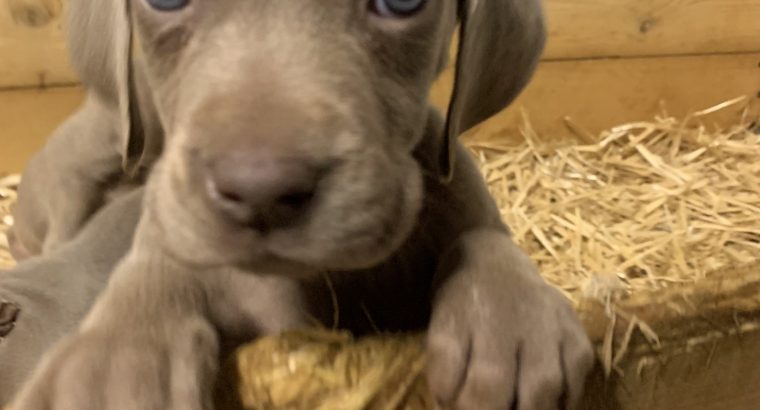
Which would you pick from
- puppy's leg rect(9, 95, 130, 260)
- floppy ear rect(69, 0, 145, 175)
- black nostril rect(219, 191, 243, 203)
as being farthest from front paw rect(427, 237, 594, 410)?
puppy's leg rect(9, 95, 130, 260)

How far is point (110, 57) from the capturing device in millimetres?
1688

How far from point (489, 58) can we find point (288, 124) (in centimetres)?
59

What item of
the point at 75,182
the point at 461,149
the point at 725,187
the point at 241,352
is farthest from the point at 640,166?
the point at 241,352

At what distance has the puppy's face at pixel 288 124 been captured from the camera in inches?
43.1

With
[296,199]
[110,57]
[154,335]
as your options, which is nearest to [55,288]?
[110,57]

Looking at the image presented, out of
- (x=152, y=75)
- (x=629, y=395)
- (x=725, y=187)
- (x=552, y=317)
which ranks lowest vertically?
(x=725, y=187)

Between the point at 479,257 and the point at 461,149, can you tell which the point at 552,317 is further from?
the point at 461,149

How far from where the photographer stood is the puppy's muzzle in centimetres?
105

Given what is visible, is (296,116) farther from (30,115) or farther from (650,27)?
(650,27)

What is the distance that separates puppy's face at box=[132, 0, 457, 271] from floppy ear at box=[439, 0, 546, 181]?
8 cm

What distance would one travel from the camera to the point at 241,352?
126cm

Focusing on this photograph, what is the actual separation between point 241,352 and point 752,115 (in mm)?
2573

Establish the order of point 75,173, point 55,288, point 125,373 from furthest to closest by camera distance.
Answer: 1. point 75,173
2. point 55,288
3. point 125,373

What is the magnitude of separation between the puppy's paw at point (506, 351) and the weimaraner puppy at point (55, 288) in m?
0.76
